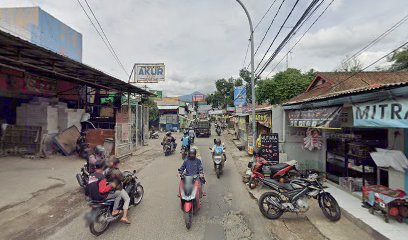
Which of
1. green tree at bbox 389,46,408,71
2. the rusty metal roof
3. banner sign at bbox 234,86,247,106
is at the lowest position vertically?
banner sign at bbox 234,86,247,106

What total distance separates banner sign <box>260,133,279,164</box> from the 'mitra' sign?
1629cm

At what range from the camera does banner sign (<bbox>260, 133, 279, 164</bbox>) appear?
366 inches

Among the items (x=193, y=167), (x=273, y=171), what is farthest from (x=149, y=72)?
(x=193, y=167)

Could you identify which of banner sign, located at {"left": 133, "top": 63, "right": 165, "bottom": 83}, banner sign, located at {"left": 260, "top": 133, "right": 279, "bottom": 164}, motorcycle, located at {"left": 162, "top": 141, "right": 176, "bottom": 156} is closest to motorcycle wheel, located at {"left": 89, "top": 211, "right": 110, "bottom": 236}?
banner sign, located at {"left": 260, "top": 133, "right": 279, "bottom": 164}

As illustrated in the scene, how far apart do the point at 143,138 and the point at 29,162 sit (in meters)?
8.90

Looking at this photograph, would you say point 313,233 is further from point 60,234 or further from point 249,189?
point 60,234

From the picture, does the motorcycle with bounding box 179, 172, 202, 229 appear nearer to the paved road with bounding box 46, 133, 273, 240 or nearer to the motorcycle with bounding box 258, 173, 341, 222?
the paved road with bounding box 46, 133, 273, 240

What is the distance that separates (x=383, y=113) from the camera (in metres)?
4.35

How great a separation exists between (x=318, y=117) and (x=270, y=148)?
2997mm

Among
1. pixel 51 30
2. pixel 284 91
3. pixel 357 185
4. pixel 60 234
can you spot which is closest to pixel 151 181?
pixel 60 234

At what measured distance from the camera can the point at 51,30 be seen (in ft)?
53.2

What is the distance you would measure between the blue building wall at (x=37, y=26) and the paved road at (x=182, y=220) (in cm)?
1384

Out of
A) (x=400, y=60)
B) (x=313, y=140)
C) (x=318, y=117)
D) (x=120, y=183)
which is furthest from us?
(x=400, y=60)

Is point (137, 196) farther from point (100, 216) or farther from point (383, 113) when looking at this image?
point (383, 113)
